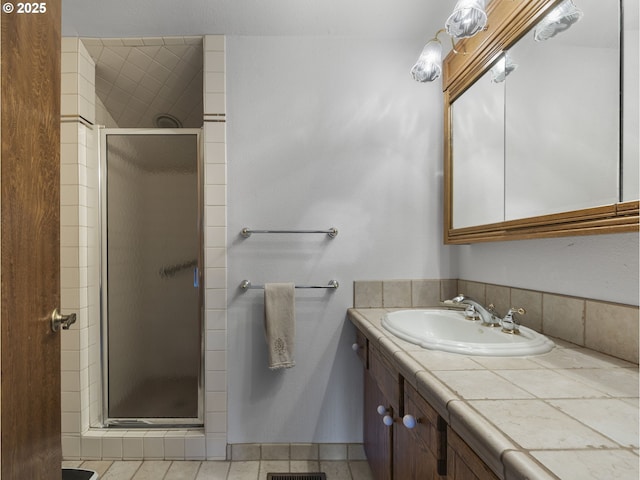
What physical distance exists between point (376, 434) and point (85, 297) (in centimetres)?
166

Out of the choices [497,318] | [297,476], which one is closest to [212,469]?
[297,476]

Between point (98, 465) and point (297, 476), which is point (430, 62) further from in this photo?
point (98, 465)

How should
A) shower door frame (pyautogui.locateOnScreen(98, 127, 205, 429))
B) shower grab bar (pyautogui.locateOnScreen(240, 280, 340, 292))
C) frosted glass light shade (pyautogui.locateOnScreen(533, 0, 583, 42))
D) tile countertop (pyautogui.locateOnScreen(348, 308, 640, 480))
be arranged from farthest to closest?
1. shower door frame (pyautogui.locateOnScreen(98, 127, 205, 429))
2. shower grab bar (pyautogui.locateOnScreen(240, 280, 340, 292))
3. frosted glass light shade (pyautogui.locateOnScreen(533, 0, 583, 42))
4. tile countertop (pyautogui.locateOnScreen(348, 308, 640, 480))

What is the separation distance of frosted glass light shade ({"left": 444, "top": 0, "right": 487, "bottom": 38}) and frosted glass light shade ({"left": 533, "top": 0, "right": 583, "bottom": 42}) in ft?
0.60

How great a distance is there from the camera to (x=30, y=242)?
877 millimetres

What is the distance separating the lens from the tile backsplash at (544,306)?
865mm

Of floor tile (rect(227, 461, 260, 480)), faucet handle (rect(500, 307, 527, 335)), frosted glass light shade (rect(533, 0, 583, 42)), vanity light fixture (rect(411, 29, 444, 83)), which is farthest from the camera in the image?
floor tile (rect(227, 461, 260, 480))

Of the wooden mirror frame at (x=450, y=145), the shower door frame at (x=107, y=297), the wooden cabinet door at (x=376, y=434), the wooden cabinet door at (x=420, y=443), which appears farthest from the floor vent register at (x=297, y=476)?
the wooden mirror frame at (x=450, y=145)

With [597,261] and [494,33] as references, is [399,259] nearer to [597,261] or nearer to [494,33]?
[597,261]

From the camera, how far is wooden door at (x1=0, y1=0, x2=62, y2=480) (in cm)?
79

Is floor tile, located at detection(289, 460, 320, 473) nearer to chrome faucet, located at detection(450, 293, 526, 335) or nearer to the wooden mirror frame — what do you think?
chrome faucet, located at detection(450, 293, 526, 335)

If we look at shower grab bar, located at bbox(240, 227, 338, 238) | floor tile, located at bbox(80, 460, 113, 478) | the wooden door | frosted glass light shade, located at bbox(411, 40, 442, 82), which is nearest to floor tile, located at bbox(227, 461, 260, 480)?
floor tile, located at bbox(80, 460, 113, 478)

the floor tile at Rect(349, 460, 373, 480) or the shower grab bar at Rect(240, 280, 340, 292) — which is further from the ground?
the shower grab bar at Rect(240, 280, 340, 292)

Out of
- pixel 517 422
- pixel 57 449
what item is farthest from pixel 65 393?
pixel 517 422
